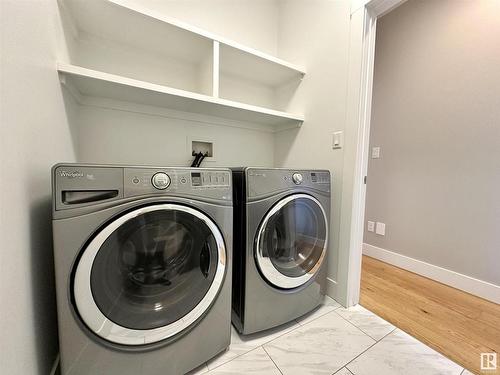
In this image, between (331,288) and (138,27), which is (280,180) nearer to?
(331,288)

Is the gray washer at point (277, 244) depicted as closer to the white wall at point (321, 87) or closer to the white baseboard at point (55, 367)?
the white wall at point (321, 87)

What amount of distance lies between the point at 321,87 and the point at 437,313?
1.61 metres

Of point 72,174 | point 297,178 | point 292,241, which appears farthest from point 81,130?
point 292,241

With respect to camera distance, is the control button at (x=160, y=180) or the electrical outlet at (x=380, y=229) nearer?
the control button at (x=160, y=180)

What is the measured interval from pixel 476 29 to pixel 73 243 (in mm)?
2615

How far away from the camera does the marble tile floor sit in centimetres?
86

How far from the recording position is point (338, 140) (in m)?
1.27

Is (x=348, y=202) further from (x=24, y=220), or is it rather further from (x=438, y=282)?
(x=24, y=220)

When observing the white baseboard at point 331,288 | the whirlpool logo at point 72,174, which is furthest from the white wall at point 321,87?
the whirlpool logo at point 72,174

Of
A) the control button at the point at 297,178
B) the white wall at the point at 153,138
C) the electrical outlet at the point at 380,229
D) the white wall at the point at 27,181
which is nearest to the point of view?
the white wall at the point at 27,181

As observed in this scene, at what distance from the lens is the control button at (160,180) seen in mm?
681

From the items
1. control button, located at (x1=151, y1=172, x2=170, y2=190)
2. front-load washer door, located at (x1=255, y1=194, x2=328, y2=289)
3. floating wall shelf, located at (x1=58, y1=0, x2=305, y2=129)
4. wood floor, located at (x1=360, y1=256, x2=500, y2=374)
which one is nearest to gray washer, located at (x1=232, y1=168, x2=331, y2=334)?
front-load washer door, located at (x1=255, y1=194, x2=328, y2=289)

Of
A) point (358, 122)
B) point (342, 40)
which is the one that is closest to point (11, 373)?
point (358, 122)

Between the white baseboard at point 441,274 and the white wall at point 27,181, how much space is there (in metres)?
2.40
